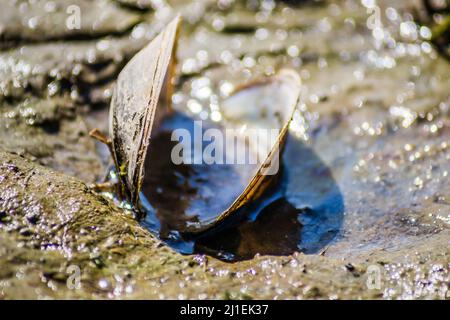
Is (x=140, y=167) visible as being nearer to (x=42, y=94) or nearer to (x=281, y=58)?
(x=42, y=94)

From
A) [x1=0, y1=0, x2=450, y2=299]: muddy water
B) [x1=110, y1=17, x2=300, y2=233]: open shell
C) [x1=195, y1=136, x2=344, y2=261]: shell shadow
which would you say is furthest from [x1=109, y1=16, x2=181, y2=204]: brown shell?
[x1=195, y1=136, x2=344, y2=261]: shell shadow

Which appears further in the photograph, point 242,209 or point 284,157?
point 284,157

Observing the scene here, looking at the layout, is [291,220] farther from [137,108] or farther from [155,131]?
[155,131]

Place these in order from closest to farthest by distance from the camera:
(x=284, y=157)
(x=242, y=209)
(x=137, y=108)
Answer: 1. (x=137, y=108)
2. (x=242, y=209)
3. (x=284, y=157)

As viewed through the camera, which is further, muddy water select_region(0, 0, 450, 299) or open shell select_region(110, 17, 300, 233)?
open shell select_region(110, 17, 300, 233)

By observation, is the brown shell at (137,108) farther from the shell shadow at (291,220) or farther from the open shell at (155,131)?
the shell shadow at (291,220)

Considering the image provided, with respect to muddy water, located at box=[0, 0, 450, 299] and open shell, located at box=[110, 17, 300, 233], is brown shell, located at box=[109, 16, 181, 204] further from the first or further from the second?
muddy water, located at box=[0, 0, 450, 299]

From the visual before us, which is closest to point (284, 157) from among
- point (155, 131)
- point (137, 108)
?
point (155, 131)
